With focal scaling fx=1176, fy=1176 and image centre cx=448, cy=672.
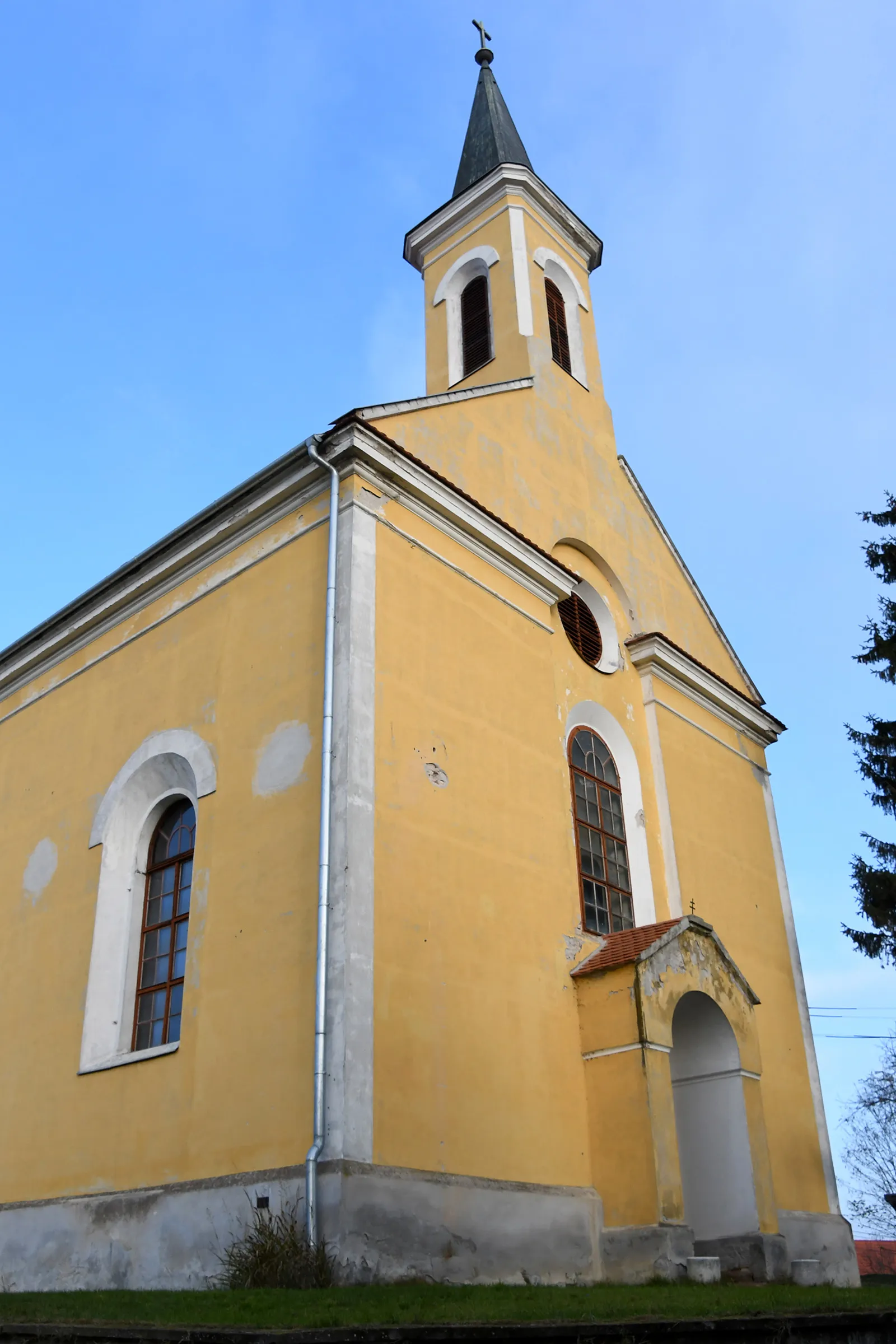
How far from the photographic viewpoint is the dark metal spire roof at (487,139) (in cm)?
2281

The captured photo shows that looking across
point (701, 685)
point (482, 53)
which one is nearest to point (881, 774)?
point (701, 685)

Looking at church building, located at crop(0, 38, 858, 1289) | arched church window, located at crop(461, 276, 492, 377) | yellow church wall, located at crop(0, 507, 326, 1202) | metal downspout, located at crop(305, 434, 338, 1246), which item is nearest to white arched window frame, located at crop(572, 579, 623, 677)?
church building, located at crop(0, 38, 858, 1289)

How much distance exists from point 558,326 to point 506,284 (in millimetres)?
1322

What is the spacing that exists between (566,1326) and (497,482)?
11.2 metres

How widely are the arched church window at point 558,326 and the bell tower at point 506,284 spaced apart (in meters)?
0.02

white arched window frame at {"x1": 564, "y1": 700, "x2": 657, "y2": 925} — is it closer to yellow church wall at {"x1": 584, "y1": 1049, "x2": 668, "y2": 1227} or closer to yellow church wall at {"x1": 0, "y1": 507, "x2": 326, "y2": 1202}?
yellow church wall at {"x1": 584, "y1": 1049, "x2": 668, "y2": 1227}

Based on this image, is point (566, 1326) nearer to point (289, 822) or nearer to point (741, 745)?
point (289, 822)

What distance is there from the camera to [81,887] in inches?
562

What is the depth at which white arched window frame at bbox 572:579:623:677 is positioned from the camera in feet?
55.9

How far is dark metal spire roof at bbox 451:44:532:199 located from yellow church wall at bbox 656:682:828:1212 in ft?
36.6

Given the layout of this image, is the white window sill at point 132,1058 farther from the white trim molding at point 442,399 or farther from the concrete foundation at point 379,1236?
the white trim molding at point 442,399

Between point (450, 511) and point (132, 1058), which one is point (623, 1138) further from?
point (450, 511)

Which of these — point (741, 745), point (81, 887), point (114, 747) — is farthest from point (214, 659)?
point (741, 745)

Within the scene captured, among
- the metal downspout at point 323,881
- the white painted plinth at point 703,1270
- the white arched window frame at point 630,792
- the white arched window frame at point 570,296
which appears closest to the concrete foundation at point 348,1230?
the metal downspout at point 323,881
